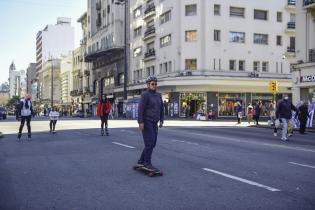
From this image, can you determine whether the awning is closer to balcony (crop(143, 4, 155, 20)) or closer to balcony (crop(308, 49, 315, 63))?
balcony (crop(143, 4, 155, 20))

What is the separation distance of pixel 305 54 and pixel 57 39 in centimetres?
12377

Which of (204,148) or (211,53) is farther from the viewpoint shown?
(211,53)

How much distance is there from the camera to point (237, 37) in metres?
47.4

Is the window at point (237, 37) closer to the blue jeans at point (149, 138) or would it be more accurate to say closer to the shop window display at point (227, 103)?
the shop window display at point (227, 103)

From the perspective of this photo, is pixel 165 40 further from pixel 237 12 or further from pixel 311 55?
pixel 311 55

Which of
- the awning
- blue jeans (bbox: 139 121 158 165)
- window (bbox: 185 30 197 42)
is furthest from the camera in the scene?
the awning

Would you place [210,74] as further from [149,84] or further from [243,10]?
[149,84]

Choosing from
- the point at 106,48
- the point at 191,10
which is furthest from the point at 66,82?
the point at 191,10

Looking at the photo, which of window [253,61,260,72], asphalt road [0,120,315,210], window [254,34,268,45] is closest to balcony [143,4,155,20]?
window [254,34,268,45]

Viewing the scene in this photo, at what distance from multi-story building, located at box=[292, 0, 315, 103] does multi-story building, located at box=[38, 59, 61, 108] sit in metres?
88.6

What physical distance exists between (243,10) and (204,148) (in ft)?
126

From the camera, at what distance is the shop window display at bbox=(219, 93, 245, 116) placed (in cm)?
4688

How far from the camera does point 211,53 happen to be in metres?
45.8

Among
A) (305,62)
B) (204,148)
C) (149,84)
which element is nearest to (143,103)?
(149,84)
